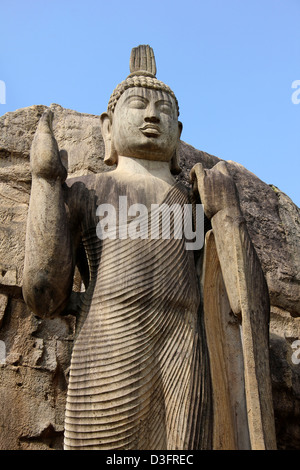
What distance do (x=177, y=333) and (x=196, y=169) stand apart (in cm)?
121

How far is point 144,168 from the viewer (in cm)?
461

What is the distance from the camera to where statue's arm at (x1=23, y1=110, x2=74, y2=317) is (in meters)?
3.93

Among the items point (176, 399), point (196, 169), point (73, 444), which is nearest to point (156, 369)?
point (176, 399)

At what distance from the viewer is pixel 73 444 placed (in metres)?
3.61

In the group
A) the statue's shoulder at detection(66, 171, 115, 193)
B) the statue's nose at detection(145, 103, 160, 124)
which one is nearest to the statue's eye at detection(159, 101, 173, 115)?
the statue's nose at detection(145, 103, 160, 124)

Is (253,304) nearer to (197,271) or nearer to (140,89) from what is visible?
(197,271)

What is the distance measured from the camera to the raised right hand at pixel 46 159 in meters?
4.07

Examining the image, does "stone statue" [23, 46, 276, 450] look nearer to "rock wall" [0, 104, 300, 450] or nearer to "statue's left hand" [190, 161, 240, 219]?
"statue's left hand" [190, 161, 240, 219]

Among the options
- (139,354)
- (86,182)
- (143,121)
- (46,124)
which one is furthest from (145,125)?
(139,354)

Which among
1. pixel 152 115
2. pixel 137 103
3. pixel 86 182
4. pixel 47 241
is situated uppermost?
pixel 137 103

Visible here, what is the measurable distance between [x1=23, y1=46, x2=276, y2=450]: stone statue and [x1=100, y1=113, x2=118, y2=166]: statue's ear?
177mm

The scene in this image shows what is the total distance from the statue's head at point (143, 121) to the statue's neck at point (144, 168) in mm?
37

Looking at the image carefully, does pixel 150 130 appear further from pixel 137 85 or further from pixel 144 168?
pixel 137 85

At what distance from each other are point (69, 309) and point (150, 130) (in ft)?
4.62
